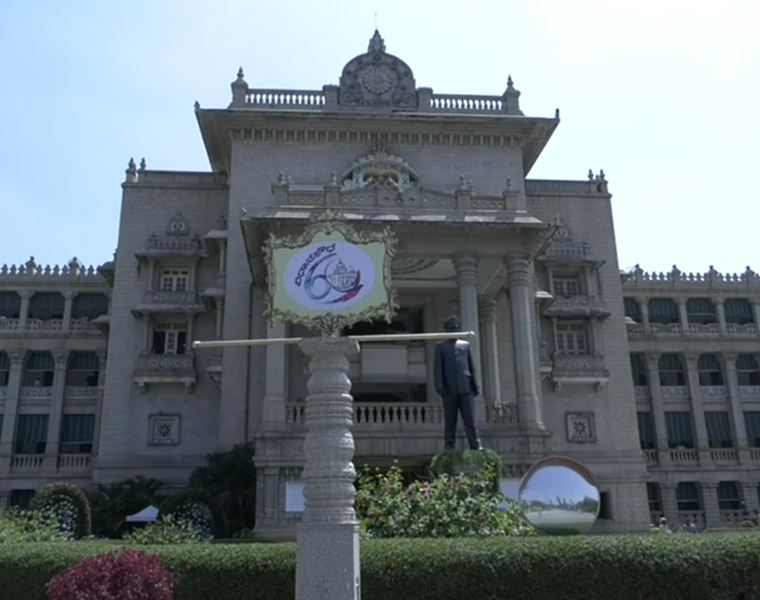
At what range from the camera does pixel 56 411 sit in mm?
34969

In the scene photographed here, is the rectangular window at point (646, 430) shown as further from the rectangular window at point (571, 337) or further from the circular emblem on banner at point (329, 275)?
the circular emblem on banner at point (329, 275)

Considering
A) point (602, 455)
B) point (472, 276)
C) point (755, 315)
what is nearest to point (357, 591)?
point (472, 276)

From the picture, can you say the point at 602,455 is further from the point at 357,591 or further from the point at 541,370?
the point at 357,591

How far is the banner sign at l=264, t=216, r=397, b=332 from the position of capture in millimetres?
8891

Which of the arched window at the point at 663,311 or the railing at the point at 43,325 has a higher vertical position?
the arched window at the point at 663,311

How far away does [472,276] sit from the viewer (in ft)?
74.9

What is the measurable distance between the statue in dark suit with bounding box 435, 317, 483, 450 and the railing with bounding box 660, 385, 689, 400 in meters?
25.4

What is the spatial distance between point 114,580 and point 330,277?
15.1 feet

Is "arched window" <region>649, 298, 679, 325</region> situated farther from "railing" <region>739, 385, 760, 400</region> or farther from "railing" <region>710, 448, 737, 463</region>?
"railing" <region>710, 448, 737, 463</region>

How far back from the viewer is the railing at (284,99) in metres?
29.2

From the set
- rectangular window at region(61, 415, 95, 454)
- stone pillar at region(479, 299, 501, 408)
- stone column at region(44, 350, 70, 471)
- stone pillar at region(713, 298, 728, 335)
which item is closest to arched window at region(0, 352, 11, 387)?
stone column at region(44, 350, 70, 471)

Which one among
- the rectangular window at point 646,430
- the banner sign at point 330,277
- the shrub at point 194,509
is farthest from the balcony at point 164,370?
the rectangular window at point 646,430

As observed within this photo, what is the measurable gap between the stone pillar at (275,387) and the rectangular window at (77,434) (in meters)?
17.2

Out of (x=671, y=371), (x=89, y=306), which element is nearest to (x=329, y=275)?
(x=89, y=306)
